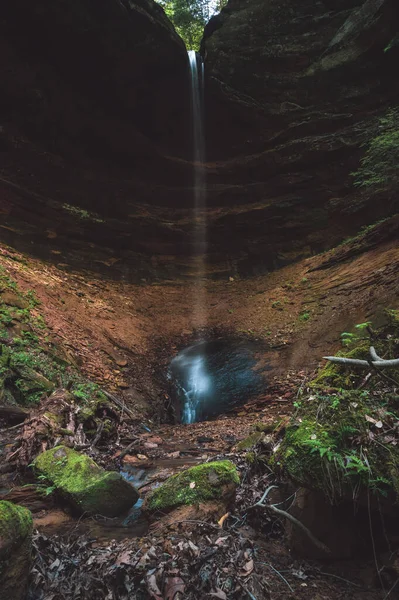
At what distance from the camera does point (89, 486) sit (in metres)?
2.86

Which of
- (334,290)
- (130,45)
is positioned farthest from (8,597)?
(130,45)

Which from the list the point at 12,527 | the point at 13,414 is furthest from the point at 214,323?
the point at 12,527

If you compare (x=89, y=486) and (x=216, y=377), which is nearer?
(x=89, y=486)

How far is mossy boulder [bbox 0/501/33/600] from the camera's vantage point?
1.48 metres

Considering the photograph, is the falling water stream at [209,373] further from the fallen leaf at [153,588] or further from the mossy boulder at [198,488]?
the fallen leaf at [153,588]

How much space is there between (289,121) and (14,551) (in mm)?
18413

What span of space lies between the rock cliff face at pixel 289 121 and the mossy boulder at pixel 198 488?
546 inches

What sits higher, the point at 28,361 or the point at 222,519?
the point at 28,361

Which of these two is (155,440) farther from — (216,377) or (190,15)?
(190,15)

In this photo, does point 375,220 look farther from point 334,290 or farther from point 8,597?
point 8,597

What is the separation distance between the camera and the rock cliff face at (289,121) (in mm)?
15188

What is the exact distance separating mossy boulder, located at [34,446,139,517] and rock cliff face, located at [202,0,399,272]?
13791 millimetres

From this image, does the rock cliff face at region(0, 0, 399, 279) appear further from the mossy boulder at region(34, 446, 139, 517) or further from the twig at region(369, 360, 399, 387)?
the twig at region(369, 360, 399, 387)

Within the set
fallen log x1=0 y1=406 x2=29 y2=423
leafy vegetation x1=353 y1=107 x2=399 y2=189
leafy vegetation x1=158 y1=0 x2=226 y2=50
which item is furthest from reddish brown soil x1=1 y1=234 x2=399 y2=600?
leafy vegetation x1=158 y1=0 x2=226 y2=50
